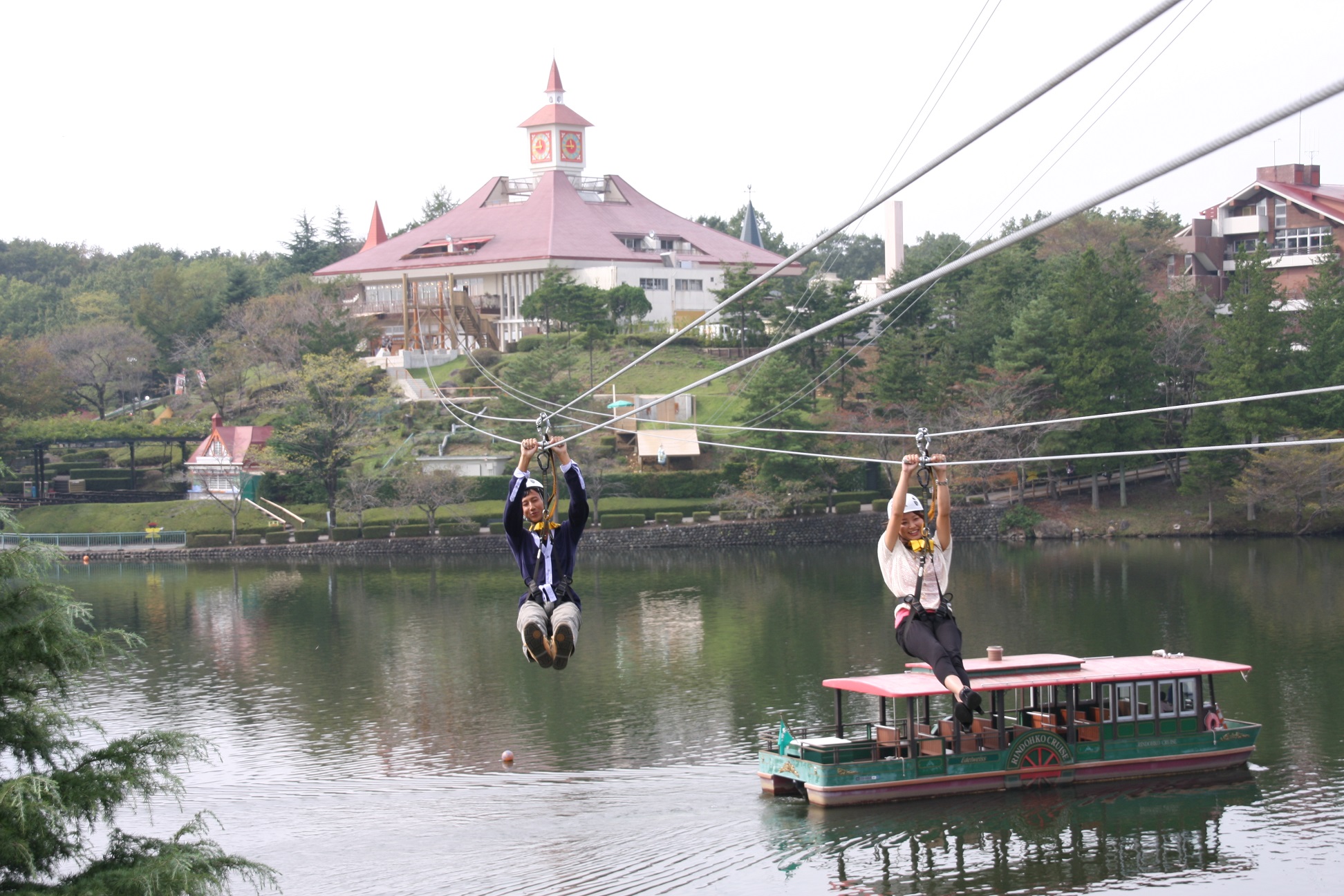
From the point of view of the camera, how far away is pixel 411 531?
48.3 metres

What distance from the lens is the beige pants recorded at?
36.3 feet

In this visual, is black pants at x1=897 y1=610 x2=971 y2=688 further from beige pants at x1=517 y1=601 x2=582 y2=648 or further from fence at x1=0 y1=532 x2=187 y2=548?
fence at x1=0 y1=532 x2=187 y2=548

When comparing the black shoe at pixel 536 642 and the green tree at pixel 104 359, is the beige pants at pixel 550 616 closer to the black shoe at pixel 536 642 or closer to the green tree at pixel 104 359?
the black shoe at pixel 536 642

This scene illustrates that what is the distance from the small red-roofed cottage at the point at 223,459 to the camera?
5256 centimetres

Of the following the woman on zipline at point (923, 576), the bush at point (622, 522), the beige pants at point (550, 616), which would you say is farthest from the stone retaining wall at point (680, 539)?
the woman on zipline at point (923, 576)

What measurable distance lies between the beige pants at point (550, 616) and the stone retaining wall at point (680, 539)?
35.9 meters

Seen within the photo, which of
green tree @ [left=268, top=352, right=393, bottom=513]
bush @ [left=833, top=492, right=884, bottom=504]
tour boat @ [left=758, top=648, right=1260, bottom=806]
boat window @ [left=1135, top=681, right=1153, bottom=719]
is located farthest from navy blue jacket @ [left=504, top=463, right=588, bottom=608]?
green tree @ [left=268, top=352, right=393, bottom=513]

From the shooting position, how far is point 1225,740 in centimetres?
2044

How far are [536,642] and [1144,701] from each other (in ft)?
41.3

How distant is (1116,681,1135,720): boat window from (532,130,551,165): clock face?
205 ft

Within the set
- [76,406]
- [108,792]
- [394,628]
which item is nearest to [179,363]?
[76,406]

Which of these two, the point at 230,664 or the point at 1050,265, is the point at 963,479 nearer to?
the point at 1050,265

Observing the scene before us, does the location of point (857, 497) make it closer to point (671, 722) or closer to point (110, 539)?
point (671, 722)

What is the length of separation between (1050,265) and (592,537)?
867 inches
